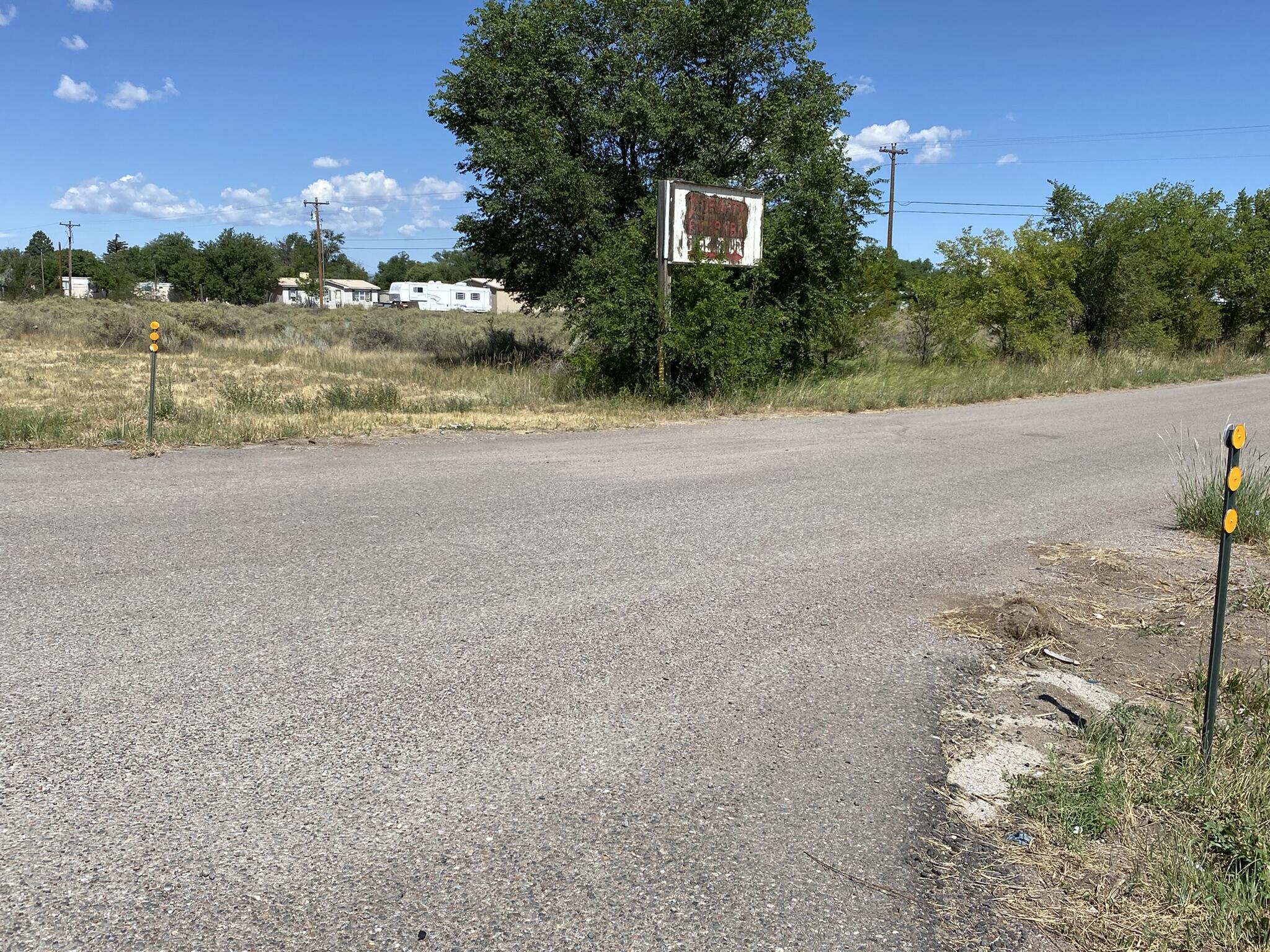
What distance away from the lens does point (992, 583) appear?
6.10 metres

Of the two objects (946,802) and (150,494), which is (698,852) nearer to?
(946,802)

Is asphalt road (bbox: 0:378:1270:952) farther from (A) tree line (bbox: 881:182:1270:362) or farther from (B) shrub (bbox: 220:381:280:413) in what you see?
(A) tree line (bbox: 881:182:1270:362)

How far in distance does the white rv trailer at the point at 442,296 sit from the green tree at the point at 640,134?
78381mm

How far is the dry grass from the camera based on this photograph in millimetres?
12062

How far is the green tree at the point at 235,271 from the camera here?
85.0 metres

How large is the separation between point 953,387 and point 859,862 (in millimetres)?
17047

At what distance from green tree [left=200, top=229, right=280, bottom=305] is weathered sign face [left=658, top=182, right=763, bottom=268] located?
7868 cm

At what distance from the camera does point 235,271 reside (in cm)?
8494

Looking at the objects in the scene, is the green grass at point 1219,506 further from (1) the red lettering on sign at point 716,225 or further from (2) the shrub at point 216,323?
(2) the shrub at point 216,323

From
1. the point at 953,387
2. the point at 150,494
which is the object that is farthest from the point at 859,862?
the point at 953,387

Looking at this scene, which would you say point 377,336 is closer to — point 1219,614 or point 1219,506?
point 1219,506

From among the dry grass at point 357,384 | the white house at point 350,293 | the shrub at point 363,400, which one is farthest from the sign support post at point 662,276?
the white house at point 350,293

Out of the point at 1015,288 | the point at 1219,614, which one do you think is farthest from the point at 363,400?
the point at 1015,288

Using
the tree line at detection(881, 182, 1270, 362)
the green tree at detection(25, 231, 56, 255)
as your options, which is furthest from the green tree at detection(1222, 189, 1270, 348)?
the green tree at detection(25, 231, 56, 255)
